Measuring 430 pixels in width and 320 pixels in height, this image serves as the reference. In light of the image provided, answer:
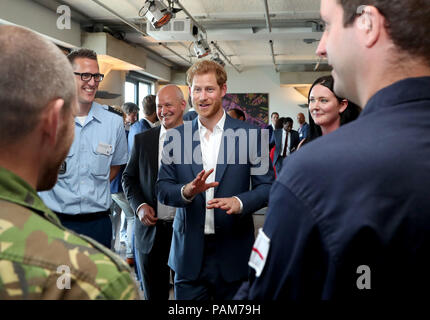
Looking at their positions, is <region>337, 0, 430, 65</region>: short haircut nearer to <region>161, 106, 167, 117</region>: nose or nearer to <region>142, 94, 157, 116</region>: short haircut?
<region>161, 106, 167, 117</region>: nose

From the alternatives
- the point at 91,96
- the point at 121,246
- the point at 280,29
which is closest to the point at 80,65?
the point at 91,96

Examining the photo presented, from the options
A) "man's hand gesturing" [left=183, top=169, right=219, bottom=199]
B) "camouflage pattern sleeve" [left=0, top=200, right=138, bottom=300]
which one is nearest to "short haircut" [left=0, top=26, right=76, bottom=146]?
"camouflage pattern sleeve" [left=0, top=200, right=138, bottom=300]

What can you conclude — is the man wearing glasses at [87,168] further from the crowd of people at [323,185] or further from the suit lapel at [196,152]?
the crowd of people at [323,185]

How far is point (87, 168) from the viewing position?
2311mm

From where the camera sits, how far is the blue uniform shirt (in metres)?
2.20

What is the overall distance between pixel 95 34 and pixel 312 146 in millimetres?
8616

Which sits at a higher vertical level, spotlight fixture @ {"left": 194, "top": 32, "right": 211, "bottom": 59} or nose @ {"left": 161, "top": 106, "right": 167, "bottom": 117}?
spotlight fixture @ {"left": 194, "top": 32, "right": 211, "bottom": 59}

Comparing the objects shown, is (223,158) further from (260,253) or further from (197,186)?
(260,253)

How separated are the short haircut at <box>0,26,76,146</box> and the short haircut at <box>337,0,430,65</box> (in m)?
0.67

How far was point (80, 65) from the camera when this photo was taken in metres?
2.39

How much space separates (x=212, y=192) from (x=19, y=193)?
1.40 m

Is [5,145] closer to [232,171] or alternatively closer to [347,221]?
[347,221]

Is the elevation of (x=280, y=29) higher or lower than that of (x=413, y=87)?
higher
